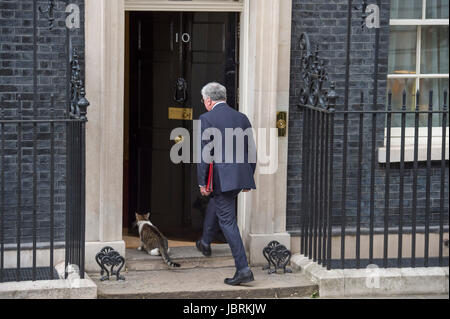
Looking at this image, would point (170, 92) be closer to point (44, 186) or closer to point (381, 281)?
point (44, 186)

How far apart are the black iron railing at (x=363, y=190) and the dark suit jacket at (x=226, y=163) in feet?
2.14

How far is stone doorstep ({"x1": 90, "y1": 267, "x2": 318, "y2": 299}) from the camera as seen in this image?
7488 mm

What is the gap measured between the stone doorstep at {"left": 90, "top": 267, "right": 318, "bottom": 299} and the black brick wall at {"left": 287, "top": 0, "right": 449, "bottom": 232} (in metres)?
0.83

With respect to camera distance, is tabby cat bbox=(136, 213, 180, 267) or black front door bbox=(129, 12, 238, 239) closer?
tabby cat bbox=(136, 213, 180, 267)

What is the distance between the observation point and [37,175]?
7.87 meters

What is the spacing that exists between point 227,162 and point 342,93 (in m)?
1.57

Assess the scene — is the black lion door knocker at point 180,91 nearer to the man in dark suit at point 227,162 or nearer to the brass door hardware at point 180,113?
the brass door hardware at point 180,113

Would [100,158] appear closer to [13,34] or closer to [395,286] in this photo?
[13,34]

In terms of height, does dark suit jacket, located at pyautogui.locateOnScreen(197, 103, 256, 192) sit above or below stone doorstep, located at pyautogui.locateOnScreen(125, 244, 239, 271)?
above

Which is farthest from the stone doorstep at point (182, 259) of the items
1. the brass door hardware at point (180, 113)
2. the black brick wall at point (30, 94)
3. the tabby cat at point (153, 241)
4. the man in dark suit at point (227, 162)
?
the brass door hardware at point (180, 113)

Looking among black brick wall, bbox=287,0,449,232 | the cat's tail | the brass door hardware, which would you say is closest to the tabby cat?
the cat's tail

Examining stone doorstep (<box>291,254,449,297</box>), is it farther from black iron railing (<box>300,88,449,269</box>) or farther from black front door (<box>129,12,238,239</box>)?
black front door (<box>129,12,238,239</box>)

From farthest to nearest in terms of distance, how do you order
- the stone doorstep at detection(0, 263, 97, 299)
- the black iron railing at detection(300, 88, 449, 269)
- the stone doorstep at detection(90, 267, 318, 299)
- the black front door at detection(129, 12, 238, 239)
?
the black front door at detection(129, 12, 238, 239) < the black iron railing at detection(300, 88, 449, 269) < the stone doorstep at detection(90, 267, 318, 299) < the stone doorstep at detection(0, 263, 97, 299)

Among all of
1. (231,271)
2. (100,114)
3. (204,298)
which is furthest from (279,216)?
(100,114)
